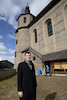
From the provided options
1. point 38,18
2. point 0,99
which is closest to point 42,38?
point 38,18

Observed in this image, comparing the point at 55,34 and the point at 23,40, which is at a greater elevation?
the point at 23,40

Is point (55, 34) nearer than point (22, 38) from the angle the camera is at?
Yes

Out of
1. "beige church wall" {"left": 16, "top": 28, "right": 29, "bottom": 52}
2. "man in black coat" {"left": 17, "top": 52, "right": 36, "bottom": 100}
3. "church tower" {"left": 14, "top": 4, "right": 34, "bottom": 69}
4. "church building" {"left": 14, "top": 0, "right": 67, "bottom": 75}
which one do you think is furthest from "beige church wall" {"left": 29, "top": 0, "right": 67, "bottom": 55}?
"man in black coat" {"left": 17, "top": 52, "right": 36, "bottom": 100}

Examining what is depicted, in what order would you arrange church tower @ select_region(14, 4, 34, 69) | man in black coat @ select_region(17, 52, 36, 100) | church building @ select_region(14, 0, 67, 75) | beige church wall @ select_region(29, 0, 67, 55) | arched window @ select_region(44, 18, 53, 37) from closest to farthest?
man in black coat @ select_region(17, 52, 36, 100), church building @ select_region(14, 0, 67, 75), beige church wall @ select_region(29, 0, 67, 55), arched window @ select_region(44, 18, 53, 37), church tower @ select_region(14, 4, 34, 69)

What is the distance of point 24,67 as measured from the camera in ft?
6.58

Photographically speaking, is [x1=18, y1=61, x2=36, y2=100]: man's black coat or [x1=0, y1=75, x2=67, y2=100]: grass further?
[x1=0, y1=75, x2=67, y2=100]: grass

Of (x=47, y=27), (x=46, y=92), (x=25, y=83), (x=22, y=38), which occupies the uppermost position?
(x=47, y=27)

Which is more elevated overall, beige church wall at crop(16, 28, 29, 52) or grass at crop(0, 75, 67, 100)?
beige church wall at crop(16, 28, 29, 52)

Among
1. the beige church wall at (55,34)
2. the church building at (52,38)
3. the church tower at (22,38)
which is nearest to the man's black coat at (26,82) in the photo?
the church building at (52,38)

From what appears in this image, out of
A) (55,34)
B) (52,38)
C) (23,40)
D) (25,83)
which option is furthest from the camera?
(23,40)

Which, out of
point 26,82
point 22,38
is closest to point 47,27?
point 22,38

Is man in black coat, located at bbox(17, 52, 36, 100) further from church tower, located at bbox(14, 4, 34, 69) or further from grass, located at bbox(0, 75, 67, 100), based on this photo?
church tower, located at bbox(14, 4, 34, 69)

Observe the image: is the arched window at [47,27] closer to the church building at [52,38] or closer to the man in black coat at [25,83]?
the church building at [52,38]

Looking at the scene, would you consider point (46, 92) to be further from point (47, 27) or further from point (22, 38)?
point (22, 38)
